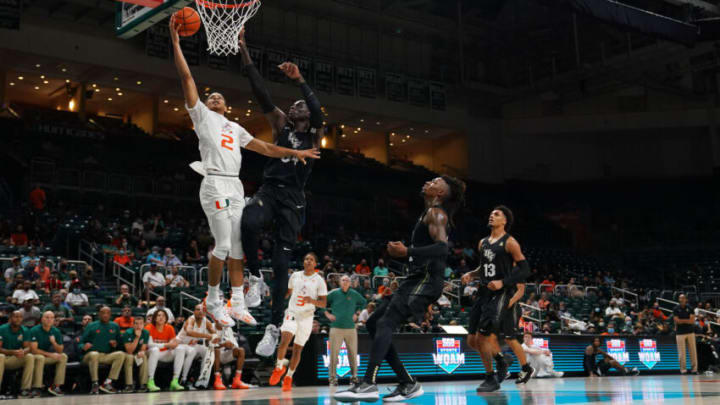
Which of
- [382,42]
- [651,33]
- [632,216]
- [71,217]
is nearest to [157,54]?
[71,217]

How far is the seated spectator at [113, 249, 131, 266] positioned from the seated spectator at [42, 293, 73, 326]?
425cm

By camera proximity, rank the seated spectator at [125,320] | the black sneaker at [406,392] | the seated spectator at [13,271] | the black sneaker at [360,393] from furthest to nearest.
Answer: the seated spectator at [13,271]
the seated spectator at [125,320]
the black sneaker at [406,392]
the black sneaker at [360,393]

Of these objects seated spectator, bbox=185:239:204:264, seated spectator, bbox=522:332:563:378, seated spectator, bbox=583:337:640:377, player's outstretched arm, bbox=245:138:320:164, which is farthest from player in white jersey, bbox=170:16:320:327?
seated spectator, bbox=185:239:204:264

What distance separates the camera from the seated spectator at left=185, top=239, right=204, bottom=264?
2028 centimetres

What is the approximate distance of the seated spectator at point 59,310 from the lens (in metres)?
13.3

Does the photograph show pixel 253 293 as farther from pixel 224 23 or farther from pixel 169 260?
pixel 169 260

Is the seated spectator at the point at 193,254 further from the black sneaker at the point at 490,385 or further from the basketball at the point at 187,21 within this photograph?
the basketball at the point at 187,21

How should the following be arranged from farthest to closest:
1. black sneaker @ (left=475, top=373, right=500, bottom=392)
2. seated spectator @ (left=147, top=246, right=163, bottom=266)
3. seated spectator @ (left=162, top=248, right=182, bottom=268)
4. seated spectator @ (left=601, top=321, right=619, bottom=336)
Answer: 1. seated spectator @ (left=601, top=321, right=619, bottom=336)
2. seated spectator @ (left=162, top=248, right=182, bottom=268)
3. seated spectator @ (left=147, top=246, right=163, bottom=266)
4. black sneaker @ (left=475, top=373, right=500, bottom=392)

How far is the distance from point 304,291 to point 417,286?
174 inches

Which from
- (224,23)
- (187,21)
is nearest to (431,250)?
(187,21)

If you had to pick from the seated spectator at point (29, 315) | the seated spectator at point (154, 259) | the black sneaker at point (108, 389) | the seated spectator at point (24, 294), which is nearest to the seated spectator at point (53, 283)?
the seated spectator at point (24, 294)

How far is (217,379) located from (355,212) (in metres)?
21.0

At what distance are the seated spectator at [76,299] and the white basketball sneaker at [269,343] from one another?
29.1ft

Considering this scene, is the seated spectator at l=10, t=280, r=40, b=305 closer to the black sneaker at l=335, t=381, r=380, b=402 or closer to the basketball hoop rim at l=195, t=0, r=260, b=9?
the basketball hoop rim at l=195, t=0, r=260, b=9
